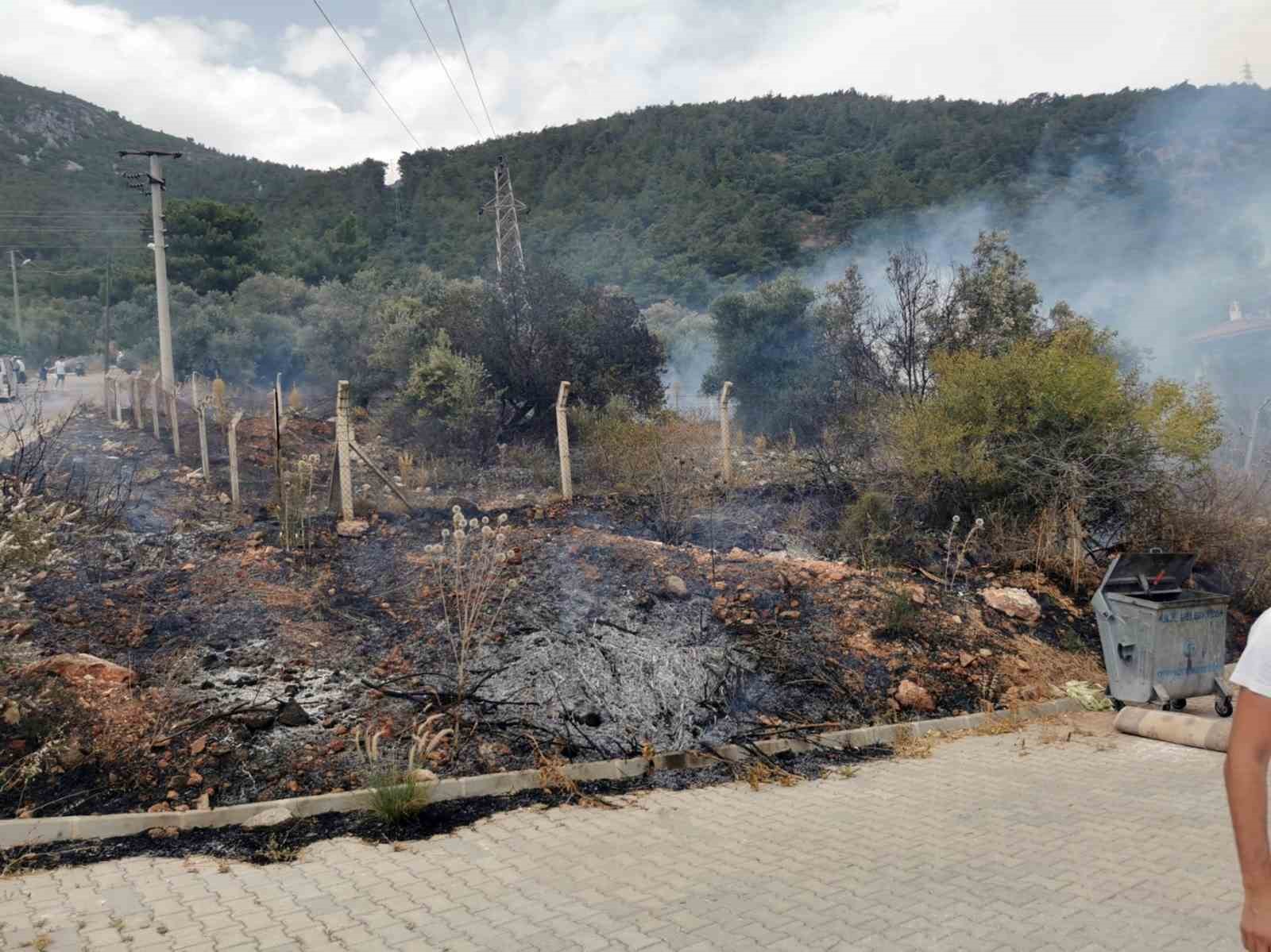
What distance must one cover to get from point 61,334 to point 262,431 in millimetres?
28083

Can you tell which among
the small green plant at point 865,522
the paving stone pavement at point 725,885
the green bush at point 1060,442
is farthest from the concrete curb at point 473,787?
the green bush at point 1060,442

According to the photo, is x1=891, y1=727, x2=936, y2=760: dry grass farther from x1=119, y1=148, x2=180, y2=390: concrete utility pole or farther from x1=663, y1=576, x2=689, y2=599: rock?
x1=119, y1=148, x2=180, y2=390: concrete utility pole

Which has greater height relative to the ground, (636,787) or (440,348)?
(440,348)

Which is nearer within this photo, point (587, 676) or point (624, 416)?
point (587, 676)

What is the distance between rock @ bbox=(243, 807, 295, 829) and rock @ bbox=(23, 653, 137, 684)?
1.80m

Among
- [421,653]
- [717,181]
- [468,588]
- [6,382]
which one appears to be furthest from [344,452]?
[717,181]

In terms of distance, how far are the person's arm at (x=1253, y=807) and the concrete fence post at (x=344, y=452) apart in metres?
8.86

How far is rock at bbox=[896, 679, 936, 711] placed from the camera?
280 inches

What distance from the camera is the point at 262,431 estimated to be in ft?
53.9

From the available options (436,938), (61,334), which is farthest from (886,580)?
(61,334)

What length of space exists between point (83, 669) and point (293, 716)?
1474mm

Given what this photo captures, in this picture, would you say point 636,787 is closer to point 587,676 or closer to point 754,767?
point 754,767

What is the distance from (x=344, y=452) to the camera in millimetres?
9766

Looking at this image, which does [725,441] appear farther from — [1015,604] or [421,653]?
[421,653]
